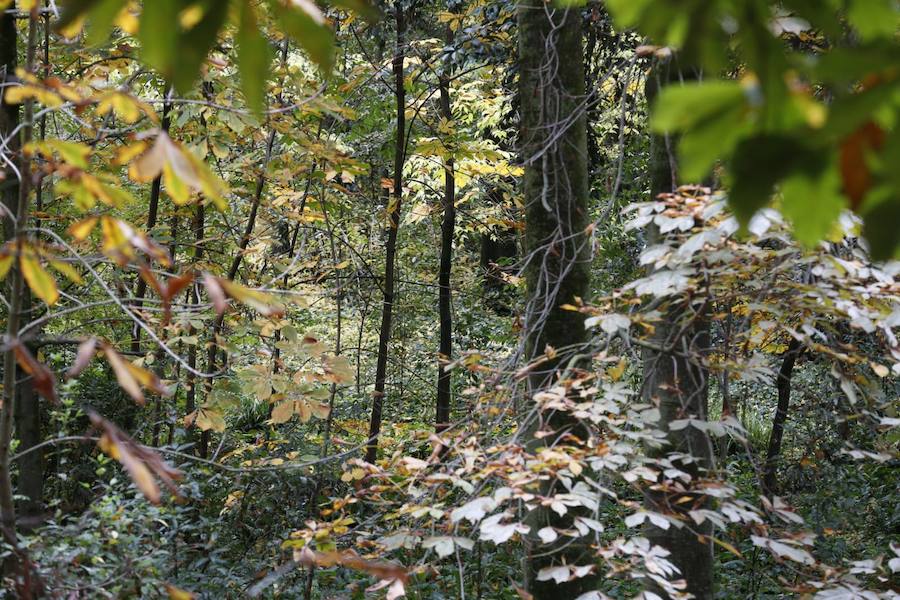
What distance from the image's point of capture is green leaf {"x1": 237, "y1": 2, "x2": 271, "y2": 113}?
78cm

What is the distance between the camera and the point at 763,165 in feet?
1.93

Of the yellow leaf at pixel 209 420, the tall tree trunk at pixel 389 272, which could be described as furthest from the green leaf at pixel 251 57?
the tall tree trunk at pixel 389 272

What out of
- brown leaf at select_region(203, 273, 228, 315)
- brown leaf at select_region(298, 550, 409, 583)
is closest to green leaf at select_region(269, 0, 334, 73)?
brown leaf at select_region(203, 273, 228, 315)

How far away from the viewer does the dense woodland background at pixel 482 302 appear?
0.72m

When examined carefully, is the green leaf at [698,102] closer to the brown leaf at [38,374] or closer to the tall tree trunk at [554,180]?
the brown leaf at [38,374]

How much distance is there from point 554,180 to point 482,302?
16.0ft

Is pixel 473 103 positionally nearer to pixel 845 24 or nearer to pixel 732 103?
pixel 845 24

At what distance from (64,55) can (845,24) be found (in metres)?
3.91

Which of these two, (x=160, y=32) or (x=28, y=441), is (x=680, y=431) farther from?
(x=28, y=441)

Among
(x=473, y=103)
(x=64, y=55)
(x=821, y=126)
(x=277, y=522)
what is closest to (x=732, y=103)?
(x=821, y=126)

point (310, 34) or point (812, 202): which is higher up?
point (310, 34)

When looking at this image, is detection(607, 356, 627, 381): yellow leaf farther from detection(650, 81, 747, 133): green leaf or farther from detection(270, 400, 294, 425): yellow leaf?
detection(650, 81, 747, 133): green leaf

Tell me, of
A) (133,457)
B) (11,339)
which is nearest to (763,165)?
(133,457)

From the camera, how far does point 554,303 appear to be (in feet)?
10.2
